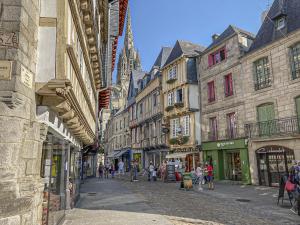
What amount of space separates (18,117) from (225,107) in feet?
56.2

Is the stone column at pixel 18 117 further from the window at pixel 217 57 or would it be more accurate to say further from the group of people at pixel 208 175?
the window at pixel 217 57

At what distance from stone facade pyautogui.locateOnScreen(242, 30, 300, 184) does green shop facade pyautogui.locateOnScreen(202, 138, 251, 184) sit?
553 mm

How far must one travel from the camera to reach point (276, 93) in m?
15.5

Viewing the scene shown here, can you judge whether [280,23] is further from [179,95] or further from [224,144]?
[179,95]

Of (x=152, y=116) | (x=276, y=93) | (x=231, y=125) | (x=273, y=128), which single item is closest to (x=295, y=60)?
(x=276, y=93)

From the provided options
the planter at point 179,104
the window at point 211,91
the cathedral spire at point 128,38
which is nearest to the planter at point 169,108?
the planter at point 179,104

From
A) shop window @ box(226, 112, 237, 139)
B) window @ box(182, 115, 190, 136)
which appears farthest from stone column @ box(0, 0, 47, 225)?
window @ box(182, 115, 190, 136)

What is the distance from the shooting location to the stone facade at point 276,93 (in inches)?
570

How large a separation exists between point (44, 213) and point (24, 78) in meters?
2.62

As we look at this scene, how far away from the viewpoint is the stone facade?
570 inches

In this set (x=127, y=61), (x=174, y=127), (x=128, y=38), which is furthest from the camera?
(x=128, y=38)

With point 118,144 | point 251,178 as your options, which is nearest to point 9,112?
point 251,178

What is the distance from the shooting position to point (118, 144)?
1617 inches

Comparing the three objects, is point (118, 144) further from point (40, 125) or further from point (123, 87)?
point (40, 125)
